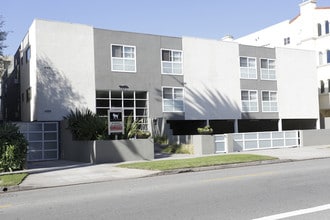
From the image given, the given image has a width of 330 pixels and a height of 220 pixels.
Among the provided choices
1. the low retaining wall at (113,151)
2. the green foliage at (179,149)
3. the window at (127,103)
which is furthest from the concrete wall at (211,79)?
the low retaining wall at (113,151)

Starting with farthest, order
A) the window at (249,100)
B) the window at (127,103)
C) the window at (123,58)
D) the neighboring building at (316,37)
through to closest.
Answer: the neighboring building at (316,37) → the window at (249,100) → the window at (127,103) → the window at (123,58)

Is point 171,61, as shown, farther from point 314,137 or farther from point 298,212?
point 298,212

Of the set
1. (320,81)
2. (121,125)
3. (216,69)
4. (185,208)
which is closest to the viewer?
(185,208)

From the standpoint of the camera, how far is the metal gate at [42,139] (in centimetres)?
2747

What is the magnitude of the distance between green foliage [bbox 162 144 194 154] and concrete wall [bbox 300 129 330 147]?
9305 mm

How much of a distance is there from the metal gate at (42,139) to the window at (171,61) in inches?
386

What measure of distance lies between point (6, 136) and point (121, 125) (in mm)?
5551

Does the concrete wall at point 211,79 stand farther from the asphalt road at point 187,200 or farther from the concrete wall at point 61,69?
the asphalt road at point 187,200

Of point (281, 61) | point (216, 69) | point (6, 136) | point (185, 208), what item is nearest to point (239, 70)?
point (216, 69)

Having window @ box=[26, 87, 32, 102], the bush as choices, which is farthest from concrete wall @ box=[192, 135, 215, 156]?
window @ box=[26, 87, 32, 102]

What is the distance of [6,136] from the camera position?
63.7 feet

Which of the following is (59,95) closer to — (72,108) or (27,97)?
(72,108)

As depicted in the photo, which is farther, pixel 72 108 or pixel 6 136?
pixel 72 108

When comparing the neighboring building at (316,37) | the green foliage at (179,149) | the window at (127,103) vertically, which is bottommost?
the green foliage at (179,149)
